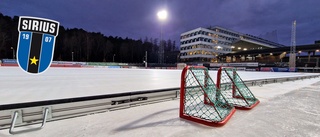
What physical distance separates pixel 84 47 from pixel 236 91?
6037 cm

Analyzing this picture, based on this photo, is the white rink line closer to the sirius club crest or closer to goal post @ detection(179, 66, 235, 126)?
goal post @ detection(179, 66, 235, 126)

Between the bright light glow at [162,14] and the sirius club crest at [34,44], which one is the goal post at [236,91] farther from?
the bright light glow at [162,14]

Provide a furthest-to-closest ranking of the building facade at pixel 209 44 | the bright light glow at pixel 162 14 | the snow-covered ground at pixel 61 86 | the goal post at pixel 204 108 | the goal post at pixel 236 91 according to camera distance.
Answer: the building facade at pixel 209 44 < the bright light glow at pixel 162 14 < the goal post at pixel 236 91 < the snow-covered ground at pixel 61 86 < the goal post at pixel 204 108

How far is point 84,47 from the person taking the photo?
5541 centimetres

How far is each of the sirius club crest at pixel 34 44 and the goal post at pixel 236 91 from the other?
3650 mm

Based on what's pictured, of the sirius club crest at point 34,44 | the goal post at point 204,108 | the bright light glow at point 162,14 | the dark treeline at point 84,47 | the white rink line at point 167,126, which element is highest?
the dark treeline at point 84,47

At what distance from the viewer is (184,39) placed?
72.5 m

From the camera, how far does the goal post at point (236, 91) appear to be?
3686mm

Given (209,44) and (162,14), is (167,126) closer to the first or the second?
(162,14)

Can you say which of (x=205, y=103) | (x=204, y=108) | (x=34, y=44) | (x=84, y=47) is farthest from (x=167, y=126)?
(x=84, y=47)

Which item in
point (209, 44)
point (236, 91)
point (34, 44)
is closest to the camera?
point (34, 44)

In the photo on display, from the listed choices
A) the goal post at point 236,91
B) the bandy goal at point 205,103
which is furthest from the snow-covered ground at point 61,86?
the goal post at point 236,91

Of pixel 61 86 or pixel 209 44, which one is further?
pixel 209 44

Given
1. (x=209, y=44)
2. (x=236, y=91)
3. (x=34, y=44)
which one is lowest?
(x=236, y=91)
